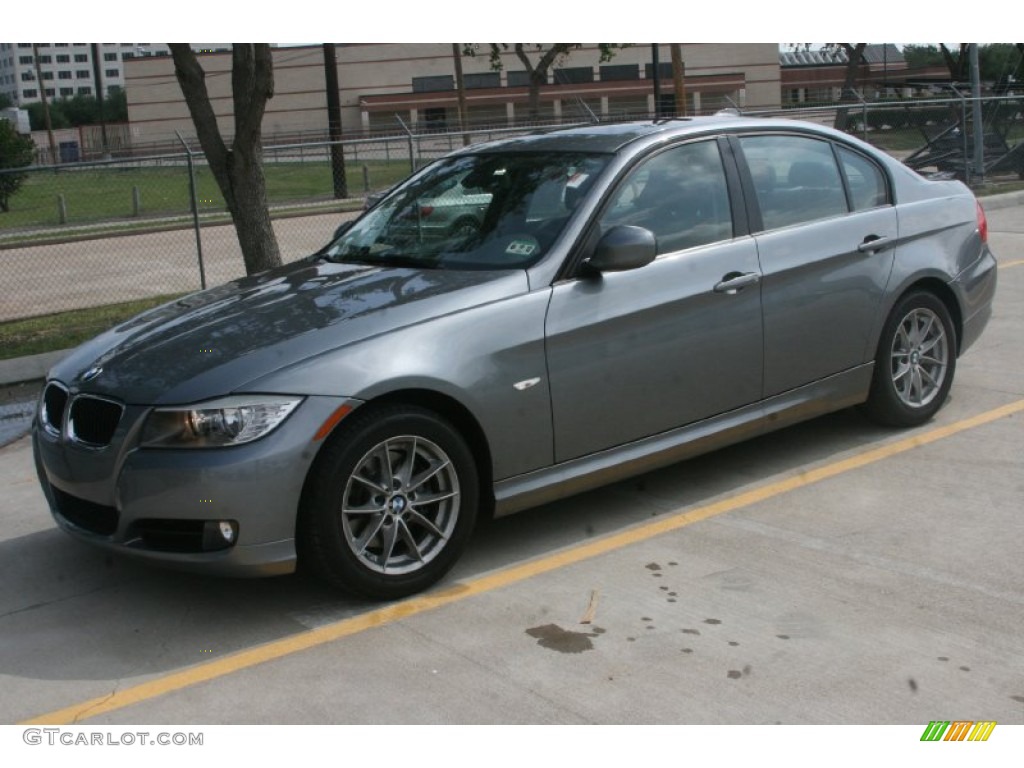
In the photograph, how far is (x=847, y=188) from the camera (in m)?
6.45

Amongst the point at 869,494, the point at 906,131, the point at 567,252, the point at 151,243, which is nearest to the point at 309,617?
the point at 567,252

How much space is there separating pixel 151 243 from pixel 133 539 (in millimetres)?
15912

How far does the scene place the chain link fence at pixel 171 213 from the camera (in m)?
15.1

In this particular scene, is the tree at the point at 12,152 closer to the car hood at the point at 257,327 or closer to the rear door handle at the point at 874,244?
the car hood at the point at 257,327

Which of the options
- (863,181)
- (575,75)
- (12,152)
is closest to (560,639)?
(863,181)

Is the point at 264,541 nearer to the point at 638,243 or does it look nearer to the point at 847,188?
the point at 638,243

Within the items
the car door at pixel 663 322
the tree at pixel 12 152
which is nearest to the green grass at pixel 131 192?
the tree at pixel 12 152

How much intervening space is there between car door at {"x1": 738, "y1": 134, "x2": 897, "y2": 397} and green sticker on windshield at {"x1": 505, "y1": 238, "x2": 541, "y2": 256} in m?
1.16

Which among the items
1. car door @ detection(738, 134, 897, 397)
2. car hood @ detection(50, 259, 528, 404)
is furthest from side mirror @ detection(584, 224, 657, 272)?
car door @ detection(738, 134, 897, 397)

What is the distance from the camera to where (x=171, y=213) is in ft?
77.7

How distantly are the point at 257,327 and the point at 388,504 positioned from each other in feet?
2.86

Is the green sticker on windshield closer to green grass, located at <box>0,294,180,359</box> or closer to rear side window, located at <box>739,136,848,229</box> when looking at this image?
rear side window, located at <box>739,136,848,229</box>

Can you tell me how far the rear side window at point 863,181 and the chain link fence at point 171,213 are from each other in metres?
7.81
